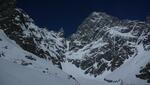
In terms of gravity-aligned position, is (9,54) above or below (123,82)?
below

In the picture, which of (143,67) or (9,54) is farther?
(143,67)

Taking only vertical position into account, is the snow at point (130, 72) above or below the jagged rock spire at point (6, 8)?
above

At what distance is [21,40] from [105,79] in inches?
3139

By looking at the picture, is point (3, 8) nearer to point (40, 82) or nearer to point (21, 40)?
point (40, 82)

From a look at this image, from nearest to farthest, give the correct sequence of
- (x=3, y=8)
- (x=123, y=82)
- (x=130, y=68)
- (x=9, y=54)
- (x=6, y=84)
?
(x=3, y=8) → (x=6, y=84) → (x=9, y=54) → (x=123, y=82) → (x=130, y=68)

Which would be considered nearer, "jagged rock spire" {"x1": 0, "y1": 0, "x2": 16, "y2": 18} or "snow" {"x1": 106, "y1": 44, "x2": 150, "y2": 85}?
"jagged rock spire" {"x1": 0, "y1": 0, "x2": 16, "y2": 18}

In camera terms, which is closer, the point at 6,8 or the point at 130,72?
the point at 6,8

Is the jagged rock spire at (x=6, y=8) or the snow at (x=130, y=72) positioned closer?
the jagged rock spire at (x=6, y=8)

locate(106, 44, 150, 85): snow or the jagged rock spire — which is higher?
locate(106, 44, 150, 85): snow

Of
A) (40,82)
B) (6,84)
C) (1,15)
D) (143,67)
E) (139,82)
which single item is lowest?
(1,15)

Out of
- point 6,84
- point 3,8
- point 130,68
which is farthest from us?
point 130,68

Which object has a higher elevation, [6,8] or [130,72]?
[130,72]

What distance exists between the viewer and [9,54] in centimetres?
7256

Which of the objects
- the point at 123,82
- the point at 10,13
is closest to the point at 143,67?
the point at 123,82
